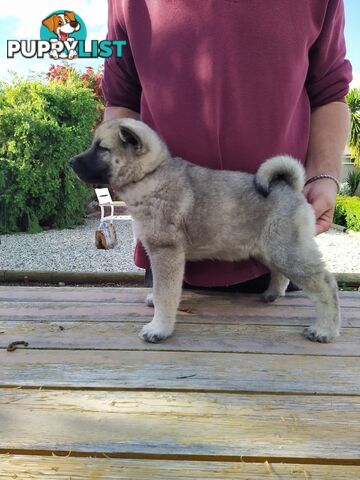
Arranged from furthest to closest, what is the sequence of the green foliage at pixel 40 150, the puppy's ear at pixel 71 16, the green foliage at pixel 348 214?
the green foliage at pixel 348 214 < the green foliage at pixel 40 150 < the puppy's ear at pixel 71 16

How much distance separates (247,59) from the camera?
2.19 meters

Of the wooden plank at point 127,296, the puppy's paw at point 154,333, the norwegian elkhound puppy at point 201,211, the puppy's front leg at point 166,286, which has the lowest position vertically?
the wooden plank at point 127,296

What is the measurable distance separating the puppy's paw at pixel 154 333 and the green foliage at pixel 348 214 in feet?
37.9

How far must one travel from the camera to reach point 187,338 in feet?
6.43

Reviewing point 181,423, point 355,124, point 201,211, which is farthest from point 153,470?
point 355,124

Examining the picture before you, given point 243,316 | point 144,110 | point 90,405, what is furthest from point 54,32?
point 90,405

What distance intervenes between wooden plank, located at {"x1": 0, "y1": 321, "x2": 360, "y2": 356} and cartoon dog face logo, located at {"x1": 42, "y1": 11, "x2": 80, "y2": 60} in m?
8.15

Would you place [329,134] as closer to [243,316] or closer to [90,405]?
[243,316]

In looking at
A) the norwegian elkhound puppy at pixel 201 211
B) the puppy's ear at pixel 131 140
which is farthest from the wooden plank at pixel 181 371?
the puppy's ear at pixel 131 140

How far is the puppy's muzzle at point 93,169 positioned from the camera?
230cm

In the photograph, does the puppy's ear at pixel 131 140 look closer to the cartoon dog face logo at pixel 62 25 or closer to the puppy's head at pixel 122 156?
the puppy's head at pixel 122 156

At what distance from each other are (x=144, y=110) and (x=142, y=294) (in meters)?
1.09

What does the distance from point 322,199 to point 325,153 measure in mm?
309

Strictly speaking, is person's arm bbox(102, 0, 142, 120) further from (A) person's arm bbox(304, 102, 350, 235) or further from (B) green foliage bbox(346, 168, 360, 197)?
(B) green foliage bbox(346, 168, 360, 197)
